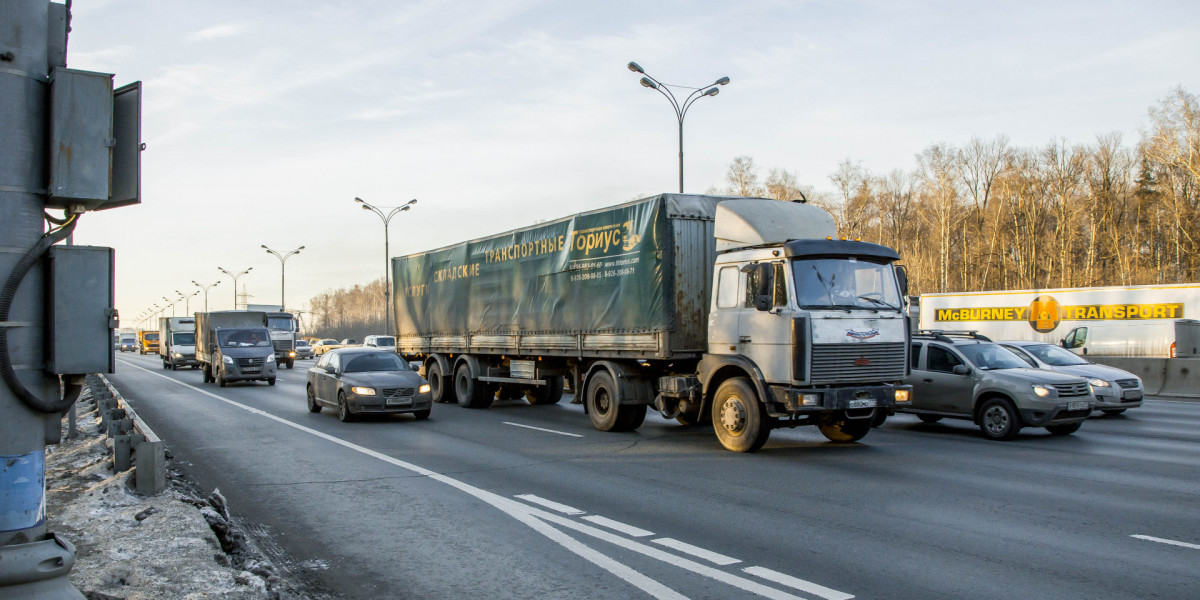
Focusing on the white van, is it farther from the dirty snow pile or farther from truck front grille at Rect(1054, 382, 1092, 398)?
the dirty snow pile

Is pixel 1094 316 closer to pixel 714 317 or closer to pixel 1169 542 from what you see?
pixel 714 317

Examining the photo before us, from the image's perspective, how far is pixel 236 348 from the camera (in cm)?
2800

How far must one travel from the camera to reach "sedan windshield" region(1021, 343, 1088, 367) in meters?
17.0

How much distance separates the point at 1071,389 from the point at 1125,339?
18.3 m

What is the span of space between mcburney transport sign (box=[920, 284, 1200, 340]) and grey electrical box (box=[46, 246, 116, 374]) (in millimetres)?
30796

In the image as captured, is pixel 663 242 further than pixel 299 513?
Yes

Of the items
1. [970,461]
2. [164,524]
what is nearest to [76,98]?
[164,524]

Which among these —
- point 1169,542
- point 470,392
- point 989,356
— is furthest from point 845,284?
point 470,392

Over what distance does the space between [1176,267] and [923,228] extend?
19.4 m

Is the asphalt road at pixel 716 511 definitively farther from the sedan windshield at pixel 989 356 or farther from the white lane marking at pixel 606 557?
the sedan windshield at pixel 989 356

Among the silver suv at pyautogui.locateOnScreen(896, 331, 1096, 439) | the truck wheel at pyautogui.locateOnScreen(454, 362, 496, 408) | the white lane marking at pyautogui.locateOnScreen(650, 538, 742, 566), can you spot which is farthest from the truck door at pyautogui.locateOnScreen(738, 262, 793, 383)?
Answer: the truck wheel at pyautogui.locateOnScreen(454, 362, 496, 408)

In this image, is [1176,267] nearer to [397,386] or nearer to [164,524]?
[397,386]

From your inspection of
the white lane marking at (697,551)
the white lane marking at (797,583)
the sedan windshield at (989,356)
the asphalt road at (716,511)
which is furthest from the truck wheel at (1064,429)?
the white lane marking at (797,583)

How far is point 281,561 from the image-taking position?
6.19 meters
